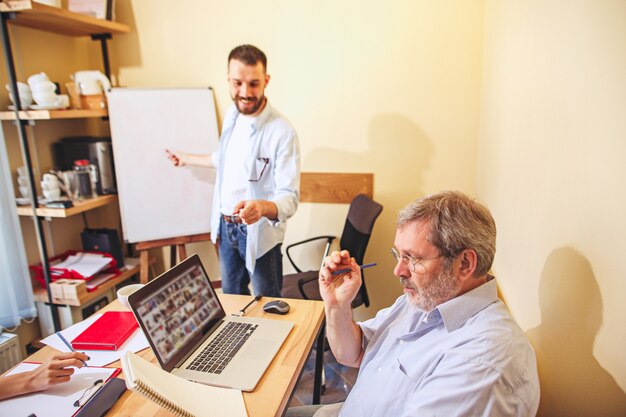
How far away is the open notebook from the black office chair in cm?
112

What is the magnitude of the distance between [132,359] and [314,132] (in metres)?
1.97

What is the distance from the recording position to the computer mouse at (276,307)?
1442 mm

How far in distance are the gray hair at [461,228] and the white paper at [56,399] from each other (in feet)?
3.19

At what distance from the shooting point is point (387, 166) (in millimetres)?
2576

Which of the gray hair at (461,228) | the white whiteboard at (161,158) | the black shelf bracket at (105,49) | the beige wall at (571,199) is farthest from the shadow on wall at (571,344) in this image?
the black shelf bracket at (105,49)

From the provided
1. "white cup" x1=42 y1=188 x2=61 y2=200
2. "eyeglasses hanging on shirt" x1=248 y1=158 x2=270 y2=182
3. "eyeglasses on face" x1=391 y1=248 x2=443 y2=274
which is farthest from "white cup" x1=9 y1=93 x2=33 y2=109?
"eyeglasses on face" x1=391 y1=248 x2=443 y2=274

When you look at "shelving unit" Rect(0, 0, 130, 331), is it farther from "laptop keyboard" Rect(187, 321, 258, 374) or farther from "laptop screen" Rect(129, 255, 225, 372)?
"laptop keyboard" Rect(187, 321, 258, 374)

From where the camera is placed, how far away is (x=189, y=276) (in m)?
1.29

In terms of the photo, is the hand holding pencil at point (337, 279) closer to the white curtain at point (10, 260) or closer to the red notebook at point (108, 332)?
the red notebook at point (108, 332)

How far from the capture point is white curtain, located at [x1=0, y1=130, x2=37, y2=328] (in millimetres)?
2148

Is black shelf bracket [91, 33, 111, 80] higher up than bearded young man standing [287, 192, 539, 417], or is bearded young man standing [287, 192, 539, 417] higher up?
black shelf bracket [91, 33, 111, 80]

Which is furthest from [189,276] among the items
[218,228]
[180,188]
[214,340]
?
[180,188]

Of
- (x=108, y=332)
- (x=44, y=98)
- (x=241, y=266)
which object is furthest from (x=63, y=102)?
(x=108, y=332)

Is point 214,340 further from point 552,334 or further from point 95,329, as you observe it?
point 552,334
